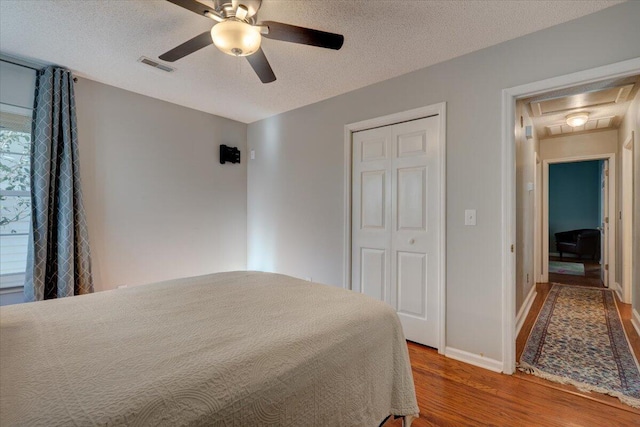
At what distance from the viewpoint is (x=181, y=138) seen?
345cm

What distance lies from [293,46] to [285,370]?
213cm

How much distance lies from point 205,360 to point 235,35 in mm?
1471

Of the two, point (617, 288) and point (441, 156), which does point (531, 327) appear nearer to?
point (441, 156)

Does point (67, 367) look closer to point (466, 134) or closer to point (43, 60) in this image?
point (466, 134)

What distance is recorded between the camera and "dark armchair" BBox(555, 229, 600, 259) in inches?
257

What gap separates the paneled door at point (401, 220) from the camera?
251 centimetres

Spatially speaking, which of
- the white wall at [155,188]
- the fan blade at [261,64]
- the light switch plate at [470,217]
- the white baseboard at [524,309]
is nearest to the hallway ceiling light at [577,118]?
the white baseboard at [524,309]

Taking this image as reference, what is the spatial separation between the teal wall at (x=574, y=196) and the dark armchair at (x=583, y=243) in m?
0.60

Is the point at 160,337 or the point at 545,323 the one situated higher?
the point at 160,337

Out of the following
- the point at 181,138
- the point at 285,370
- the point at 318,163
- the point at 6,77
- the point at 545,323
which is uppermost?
the point at 6,77

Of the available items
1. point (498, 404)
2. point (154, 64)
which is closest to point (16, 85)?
point (154, 64)

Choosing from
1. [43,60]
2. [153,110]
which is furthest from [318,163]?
[43,60]

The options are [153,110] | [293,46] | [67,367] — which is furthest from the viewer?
[153,110]

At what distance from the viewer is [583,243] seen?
6539 millimetres
